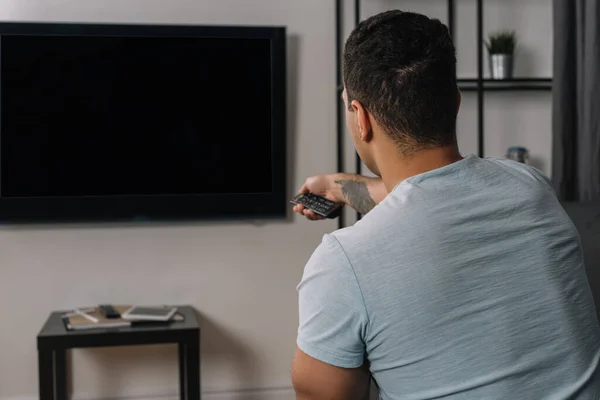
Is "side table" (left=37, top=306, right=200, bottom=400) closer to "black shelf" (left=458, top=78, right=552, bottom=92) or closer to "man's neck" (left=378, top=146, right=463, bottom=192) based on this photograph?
"black shelf" (left=458, top=78, right=552, bottom=92)

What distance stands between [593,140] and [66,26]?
6.36ft

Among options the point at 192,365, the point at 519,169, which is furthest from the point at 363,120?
the point at 192,365

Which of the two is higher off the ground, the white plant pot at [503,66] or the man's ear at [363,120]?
the white plant pot at [503,66]

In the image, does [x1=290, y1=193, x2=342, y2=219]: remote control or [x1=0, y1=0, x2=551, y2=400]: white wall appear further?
[x1=0, y1=0, x2=551, y2=400]: white wall

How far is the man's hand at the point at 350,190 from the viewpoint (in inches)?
77.0

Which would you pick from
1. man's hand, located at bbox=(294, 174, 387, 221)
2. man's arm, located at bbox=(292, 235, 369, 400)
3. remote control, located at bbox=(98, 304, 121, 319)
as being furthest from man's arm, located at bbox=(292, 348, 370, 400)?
remote control, located at bbox=(98, 304, 121, 319)

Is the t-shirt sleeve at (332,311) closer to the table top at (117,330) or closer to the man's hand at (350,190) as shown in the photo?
the man's hand at (350,190)

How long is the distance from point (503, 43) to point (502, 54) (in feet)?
0.14

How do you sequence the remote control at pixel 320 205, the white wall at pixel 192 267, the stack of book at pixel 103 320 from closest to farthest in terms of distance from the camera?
the remote control at pixel 320 205 → the stack of book at pixel 103 320 → the white wall at pixel 192 267

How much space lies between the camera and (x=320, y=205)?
1900mm

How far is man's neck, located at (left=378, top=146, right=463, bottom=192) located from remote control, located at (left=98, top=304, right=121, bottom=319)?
1.93 meters

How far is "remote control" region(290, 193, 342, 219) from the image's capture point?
1849 millimetres

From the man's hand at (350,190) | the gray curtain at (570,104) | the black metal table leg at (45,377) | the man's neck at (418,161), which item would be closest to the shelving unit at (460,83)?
the gray curtain at (570,104)

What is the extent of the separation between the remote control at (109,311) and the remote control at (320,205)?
1186 mm
